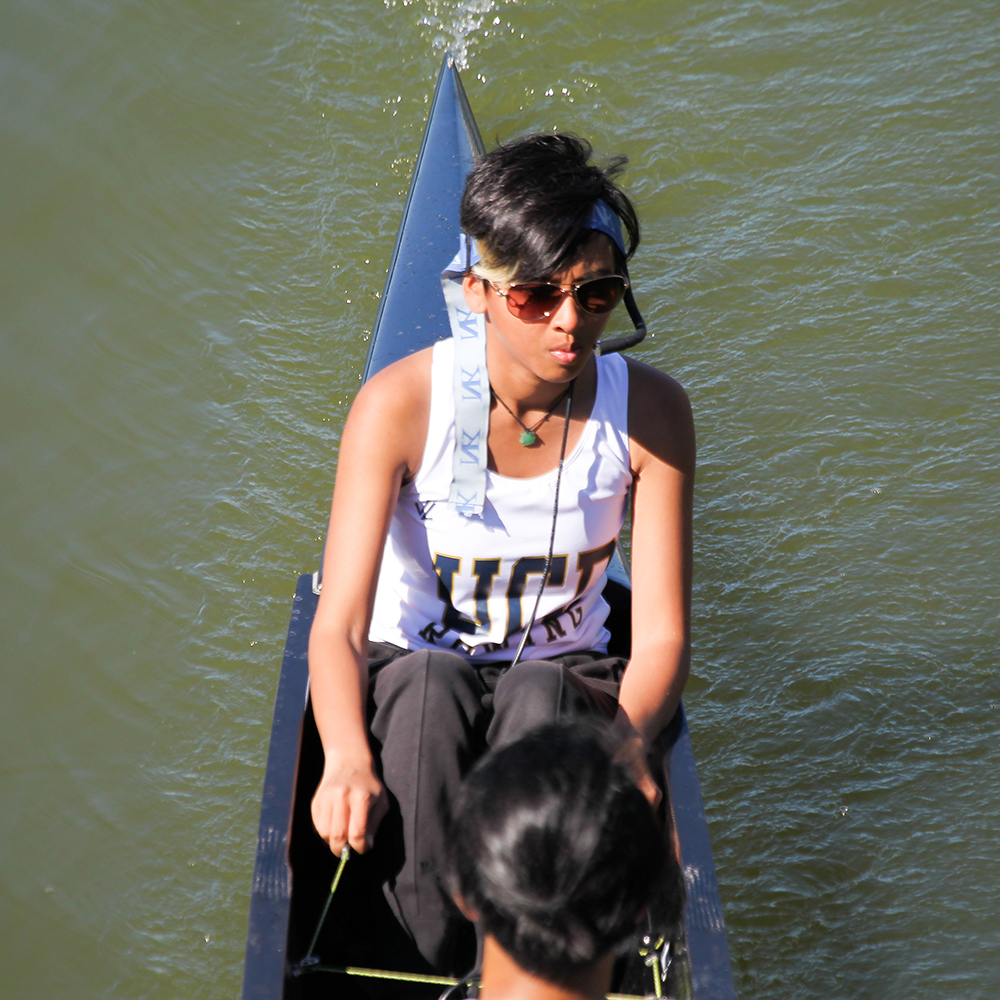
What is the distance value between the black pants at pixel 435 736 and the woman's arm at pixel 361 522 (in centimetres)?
8

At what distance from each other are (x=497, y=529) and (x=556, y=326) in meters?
0.38

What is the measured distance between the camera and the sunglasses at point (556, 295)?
1612 millimetres

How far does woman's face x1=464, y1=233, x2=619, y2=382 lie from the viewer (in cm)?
161

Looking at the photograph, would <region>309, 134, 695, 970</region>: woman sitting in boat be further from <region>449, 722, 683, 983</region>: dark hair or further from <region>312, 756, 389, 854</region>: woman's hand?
<region>449, 722, 683, 983</region>: dark hair

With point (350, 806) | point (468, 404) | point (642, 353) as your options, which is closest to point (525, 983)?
point (350, 806)

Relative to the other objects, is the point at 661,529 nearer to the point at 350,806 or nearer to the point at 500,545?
the point at 500,545

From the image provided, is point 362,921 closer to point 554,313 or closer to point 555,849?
point 555,849

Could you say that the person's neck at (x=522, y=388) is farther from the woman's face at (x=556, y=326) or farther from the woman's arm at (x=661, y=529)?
the woman's arm at (x=661, y=529)

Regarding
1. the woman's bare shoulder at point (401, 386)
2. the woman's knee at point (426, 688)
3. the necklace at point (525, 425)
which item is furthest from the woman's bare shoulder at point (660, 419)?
the woman's knee at point (426, 688)

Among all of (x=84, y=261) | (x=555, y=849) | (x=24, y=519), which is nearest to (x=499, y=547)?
(x=555, y=849)

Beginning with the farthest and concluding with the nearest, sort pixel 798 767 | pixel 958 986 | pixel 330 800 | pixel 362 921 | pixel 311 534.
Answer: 1. pixel 311 534
2. pixel 798 767
3. pixel 958 986
4. pixel 362 921
5. pixel 330 800

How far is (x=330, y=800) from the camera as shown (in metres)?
1.58

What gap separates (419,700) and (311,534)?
5.01 feet

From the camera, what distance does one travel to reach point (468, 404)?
5.86 ft
